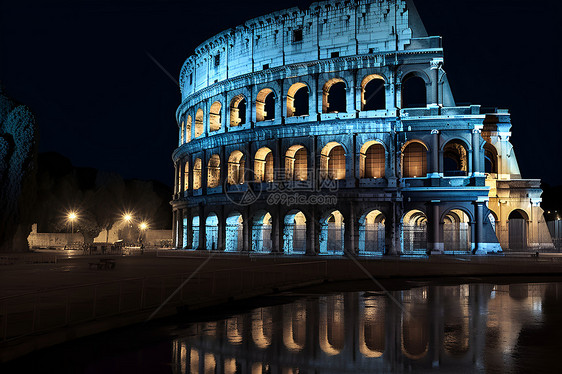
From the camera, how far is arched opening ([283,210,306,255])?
1315 inches

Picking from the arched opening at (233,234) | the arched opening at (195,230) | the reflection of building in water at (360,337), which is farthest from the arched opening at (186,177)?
the reflection of building in water at (360,337)

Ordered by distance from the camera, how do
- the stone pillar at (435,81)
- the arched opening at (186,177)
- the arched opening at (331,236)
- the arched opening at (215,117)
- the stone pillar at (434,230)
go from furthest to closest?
the arched opening at (186,177) < the arched opening at (215,117) < the arched opening at (331,236) < the stone pillar at (435,81) < the stone pillar at (434,230)

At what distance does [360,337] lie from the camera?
8.43 m

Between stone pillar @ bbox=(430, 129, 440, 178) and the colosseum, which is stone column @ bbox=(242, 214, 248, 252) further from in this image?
stone pillar @ bbox=(430, 129, 440, 178)

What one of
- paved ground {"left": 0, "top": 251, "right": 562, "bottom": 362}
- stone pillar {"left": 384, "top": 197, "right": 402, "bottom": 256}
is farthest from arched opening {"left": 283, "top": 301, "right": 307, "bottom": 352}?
stone pillar {"left": 384, "top": 197, "right": 402, "bottom": 256}

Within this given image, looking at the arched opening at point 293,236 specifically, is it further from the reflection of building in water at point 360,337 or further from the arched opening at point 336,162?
the reflection of building in water at point 360,337

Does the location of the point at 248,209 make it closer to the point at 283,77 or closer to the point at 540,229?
the point at 283,77

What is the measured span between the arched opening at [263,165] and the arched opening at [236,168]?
5.02 ft

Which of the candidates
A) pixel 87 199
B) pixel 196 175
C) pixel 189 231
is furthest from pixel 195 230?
pixel 87 199

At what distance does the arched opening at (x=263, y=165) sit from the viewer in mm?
34969

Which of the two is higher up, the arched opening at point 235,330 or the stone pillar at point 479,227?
the stone pillar at point 479,227

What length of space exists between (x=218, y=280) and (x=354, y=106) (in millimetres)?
18880

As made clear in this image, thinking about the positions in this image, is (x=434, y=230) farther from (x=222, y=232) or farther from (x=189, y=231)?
(x=189, y=231)

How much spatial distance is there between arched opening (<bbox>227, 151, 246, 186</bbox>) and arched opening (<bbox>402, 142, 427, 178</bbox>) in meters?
10.6
